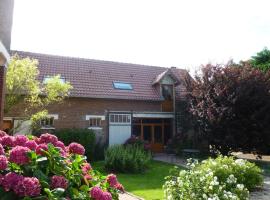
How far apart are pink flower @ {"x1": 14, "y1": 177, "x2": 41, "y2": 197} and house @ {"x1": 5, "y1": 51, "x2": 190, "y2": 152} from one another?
60.1 feet

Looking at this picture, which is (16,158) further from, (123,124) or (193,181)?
(123,124)

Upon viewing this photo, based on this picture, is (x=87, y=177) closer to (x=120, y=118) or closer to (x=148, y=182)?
(x=148, y=182)

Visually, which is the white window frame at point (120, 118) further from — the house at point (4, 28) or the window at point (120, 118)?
the house at point (4, 28)

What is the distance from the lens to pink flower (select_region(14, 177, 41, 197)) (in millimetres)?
2939

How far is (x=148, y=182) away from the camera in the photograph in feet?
42.7

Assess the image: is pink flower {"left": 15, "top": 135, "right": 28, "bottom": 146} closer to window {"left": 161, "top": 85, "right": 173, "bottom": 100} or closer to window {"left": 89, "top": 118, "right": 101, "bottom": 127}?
window {"left": 89, "top": 118, "right": 101, "bottom": 127}

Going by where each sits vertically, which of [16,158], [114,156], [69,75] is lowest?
[114,156]

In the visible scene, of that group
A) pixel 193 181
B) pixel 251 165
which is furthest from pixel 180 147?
pixel 193 181

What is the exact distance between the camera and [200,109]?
20281 millimetres

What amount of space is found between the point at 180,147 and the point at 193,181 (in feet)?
49.5

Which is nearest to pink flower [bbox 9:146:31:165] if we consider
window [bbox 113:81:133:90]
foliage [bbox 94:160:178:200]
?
foliage [bbox 94:160:178:200]

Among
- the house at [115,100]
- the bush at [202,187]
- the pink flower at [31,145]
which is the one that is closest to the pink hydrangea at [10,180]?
the pink flower at [31,145]

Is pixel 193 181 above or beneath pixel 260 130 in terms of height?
beneath

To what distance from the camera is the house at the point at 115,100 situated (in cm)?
2261
